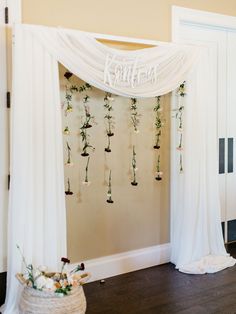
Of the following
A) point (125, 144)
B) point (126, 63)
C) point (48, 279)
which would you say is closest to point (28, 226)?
point (48, 279)

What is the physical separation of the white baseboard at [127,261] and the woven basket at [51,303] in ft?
3.00

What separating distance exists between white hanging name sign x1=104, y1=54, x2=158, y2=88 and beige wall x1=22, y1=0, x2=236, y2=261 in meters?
0.28

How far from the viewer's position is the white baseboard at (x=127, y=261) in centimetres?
325

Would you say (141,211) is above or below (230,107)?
below

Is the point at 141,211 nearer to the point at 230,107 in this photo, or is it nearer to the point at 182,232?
the point at 182,232

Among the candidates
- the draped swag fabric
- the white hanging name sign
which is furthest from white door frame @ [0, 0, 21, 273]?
the white hanging name sign

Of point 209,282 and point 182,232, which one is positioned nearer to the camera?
point 209,282

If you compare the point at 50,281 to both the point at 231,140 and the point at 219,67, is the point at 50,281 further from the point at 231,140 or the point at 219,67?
the point at 219,67

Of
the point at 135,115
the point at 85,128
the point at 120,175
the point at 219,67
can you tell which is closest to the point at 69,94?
the point at 85,128

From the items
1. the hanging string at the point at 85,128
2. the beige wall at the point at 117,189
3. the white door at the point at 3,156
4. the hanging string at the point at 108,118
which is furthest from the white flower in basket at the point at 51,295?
the hanging string at the point at 108,118

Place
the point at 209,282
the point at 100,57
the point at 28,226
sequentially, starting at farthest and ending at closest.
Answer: the point at 209,282, the point at 100,57, the point at 28,226

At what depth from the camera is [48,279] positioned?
235 centimetres

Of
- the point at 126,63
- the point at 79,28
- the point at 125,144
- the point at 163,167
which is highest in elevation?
the point at 79,28

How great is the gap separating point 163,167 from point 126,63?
1.05 metres
